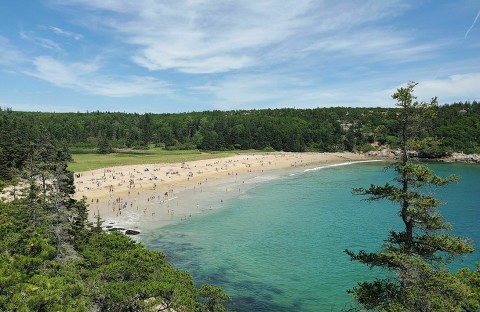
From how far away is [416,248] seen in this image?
16578 millimetres

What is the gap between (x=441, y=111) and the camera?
187 metres

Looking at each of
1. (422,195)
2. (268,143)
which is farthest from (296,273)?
(268,143)

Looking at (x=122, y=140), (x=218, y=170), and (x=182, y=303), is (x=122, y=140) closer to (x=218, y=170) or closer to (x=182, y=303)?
(x=218, y=170)

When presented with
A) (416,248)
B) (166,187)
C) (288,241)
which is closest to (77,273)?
(416,248)

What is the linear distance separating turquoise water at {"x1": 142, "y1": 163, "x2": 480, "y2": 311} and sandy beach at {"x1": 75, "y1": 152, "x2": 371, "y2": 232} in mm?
4711

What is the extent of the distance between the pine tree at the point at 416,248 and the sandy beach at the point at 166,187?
4397 centimetres

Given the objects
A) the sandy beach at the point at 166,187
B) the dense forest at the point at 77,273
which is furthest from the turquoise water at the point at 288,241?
the dense forest at the point at 77,273

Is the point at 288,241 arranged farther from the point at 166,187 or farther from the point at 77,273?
the point at 166,187

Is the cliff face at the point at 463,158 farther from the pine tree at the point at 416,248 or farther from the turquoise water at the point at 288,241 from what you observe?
the pine tree at the point at 416,248

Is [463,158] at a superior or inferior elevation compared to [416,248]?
inferior

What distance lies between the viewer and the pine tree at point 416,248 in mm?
14797

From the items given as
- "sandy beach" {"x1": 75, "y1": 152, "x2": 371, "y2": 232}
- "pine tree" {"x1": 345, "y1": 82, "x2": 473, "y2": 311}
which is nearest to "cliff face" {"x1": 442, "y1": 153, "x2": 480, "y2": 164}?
"sandy beach" {"x1": 75, "y1": 152, "x2": 371, "y2": 232}

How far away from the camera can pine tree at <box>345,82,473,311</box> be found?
14.8 m

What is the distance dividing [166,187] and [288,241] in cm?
4113
